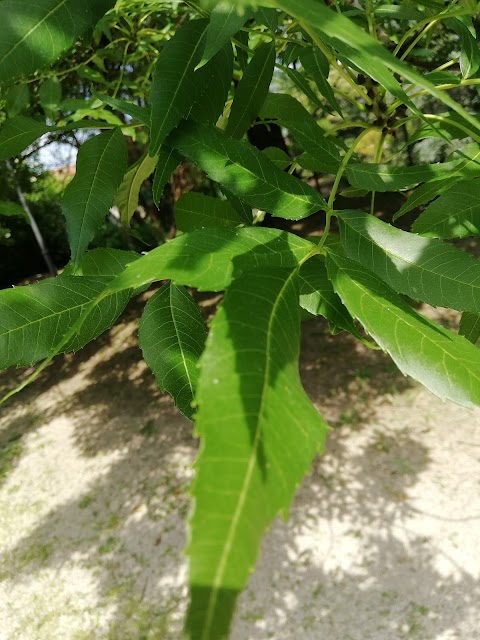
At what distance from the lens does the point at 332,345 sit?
6.88 metres

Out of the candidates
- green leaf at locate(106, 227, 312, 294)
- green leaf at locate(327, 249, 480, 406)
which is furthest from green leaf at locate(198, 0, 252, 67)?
green leaf at locate(327, 249, 480, 406)

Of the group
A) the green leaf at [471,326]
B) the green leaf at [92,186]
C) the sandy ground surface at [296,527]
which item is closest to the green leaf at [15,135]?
the green leaf at [92,186]

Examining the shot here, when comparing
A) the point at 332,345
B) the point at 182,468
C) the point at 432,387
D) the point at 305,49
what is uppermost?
the point at 305,49

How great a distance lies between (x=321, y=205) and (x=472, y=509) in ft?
13.8

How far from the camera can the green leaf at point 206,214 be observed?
0.92m

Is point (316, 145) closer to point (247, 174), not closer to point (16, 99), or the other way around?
point (247, 174)

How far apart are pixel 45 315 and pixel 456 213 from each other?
57 centimetres

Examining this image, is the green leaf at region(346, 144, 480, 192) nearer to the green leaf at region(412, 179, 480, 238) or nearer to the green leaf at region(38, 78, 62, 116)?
the green leaf at region(412, 179, 480, 238)

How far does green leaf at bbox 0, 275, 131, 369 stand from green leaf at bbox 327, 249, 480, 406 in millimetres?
303

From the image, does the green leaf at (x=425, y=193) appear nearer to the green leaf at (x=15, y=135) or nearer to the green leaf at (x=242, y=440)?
the green leaf at (x=242, y=440)

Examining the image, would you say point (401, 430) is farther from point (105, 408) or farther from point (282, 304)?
point (282, 304)

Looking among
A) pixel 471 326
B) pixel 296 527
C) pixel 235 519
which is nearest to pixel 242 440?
pixel 235 519

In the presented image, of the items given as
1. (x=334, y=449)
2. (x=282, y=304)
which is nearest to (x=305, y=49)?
(x=282, y=304)

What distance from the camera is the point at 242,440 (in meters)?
0.34
